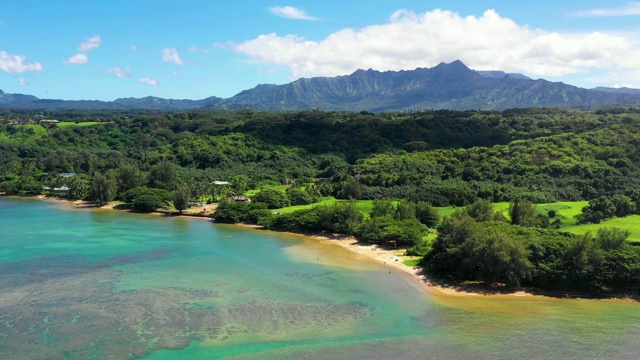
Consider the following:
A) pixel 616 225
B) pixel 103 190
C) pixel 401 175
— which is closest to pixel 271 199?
pixel 401 175

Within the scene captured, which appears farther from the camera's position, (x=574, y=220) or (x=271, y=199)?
→ (x=271, y=199)

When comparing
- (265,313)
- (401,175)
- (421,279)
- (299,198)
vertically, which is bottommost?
(265,313)

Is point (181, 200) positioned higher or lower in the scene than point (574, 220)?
lower

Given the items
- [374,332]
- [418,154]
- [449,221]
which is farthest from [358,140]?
[374,332]

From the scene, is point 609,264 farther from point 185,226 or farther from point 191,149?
point 191,149

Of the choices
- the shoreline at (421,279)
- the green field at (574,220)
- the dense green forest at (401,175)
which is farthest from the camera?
the green field at (574,220)

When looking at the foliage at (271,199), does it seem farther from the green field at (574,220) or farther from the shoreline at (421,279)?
the green field at (574,220)

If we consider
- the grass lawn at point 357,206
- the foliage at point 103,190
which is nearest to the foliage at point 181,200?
the grass lawn at point 357,206

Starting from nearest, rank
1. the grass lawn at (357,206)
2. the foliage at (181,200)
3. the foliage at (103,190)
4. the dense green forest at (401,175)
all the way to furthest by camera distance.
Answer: the dense green forest at (401,175), the grass lawn at (357,206), the foliage at (181,200), the foliage at (103,190)

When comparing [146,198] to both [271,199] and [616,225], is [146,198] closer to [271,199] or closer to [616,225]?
[271,199]
